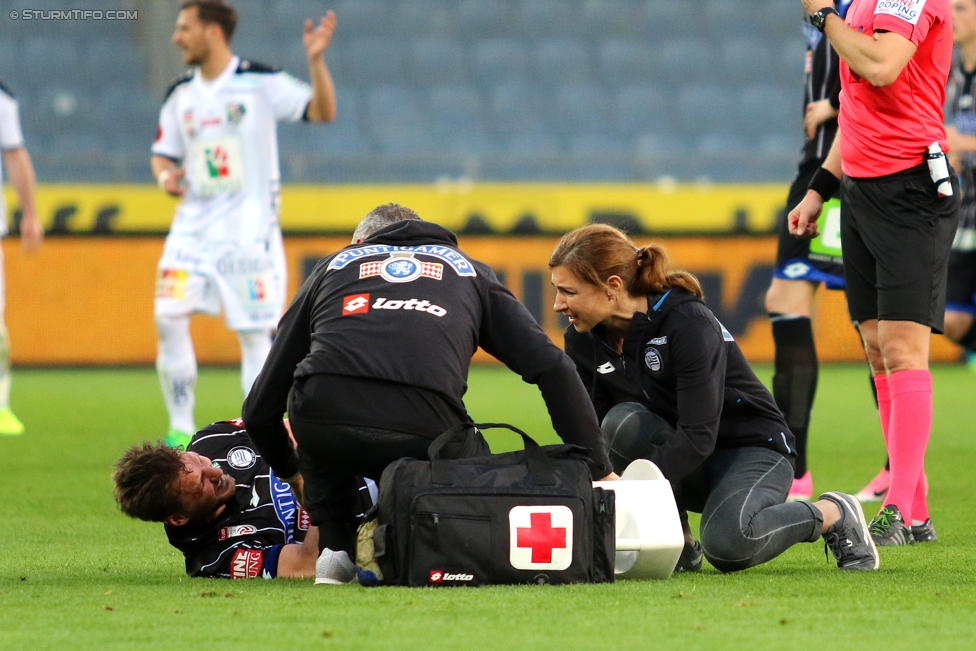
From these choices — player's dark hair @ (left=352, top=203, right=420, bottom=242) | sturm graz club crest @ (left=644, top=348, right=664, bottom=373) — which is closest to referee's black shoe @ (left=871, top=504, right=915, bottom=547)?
sturm graz club crest @ (left=644, top=348, right=664, bottom=373)

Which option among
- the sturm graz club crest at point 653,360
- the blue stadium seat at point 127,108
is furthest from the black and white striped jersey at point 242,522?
the blue stadium seat at point 127,108

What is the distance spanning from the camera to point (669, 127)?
1778 centimetres

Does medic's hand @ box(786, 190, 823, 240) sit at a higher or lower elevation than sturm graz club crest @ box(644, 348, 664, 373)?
higher

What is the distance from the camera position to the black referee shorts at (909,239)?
4340mm

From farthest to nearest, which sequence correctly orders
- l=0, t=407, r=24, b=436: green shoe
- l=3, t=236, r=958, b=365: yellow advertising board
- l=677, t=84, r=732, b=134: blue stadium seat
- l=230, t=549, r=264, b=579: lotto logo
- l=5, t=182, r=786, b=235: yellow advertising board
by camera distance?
l=677, t=84, r=732, b=134: blue stadium seat
l=5, t=182, r=786, b=235: yellow advertising board
l=3, t=236, r=958, b=365: yellow advertising board
l=0, t=407, r=24, b=436: green shoe
l=230, t=549, r=264, b=579: lotto logo

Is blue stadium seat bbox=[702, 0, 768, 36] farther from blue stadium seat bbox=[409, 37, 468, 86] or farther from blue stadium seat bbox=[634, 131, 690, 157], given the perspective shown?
blue stadium seat bbox=[409, 37, 468, 86]

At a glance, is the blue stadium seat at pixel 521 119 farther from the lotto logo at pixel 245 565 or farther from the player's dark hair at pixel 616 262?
the lotto logo at pixel 245 565

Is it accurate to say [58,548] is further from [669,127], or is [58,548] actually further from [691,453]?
[669,127]

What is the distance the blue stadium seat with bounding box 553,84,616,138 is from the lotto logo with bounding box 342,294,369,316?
14.1 m

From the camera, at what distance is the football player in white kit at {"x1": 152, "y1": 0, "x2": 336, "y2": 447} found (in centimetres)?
748

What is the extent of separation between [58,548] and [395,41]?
48.0 feet

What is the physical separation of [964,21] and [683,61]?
12884mm

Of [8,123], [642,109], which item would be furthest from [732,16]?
[8,123]

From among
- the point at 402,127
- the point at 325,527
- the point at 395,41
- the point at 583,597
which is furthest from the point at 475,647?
the point at 395,41
